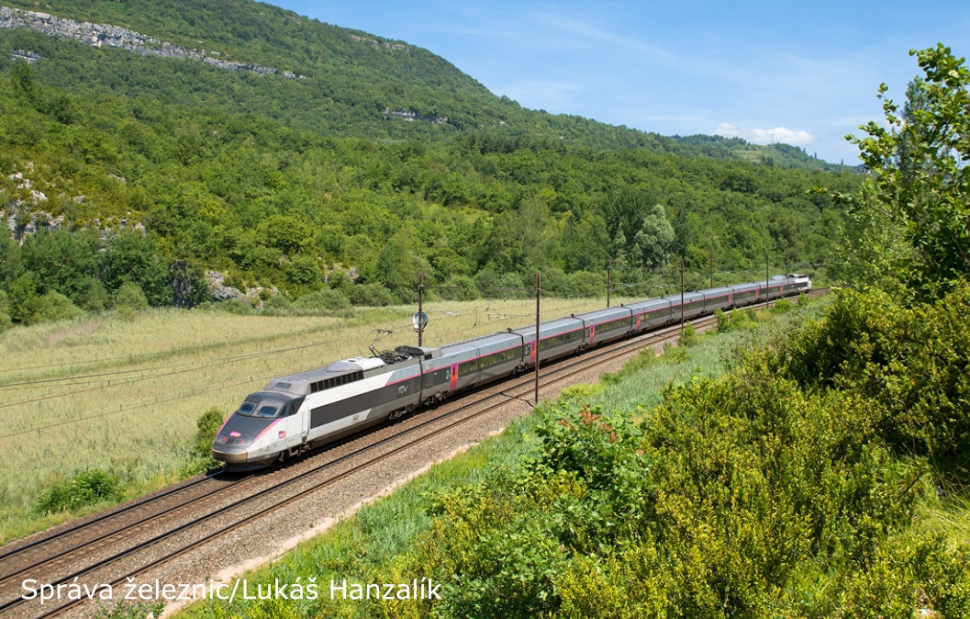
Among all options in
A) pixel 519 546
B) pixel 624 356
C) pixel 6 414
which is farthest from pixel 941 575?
pixel 6 414

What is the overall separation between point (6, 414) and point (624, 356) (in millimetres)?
31659

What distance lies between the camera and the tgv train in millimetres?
18516

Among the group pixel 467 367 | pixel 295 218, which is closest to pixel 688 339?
pixel 467 367

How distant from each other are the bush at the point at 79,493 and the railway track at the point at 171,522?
137cm

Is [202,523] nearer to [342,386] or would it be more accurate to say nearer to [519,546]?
[342,386]

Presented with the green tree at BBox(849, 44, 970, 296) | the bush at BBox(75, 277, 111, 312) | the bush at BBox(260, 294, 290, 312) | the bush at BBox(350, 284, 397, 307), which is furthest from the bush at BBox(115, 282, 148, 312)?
the green tree at BBox(849, 44, 970, 296)

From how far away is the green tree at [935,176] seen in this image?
807 centimetres

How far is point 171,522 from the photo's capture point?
15.7 m

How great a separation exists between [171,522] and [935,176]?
59.3ft

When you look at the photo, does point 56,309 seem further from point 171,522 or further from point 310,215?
point 171,522

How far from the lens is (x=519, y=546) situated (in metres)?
6.29

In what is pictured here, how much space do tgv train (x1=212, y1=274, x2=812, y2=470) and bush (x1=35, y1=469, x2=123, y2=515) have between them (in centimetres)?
318

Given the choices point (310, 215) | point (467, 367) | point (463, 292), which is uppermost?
point (310, 215)

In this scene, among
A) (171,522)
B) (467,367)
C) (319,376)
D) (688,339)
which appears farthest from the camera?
(688,339)
